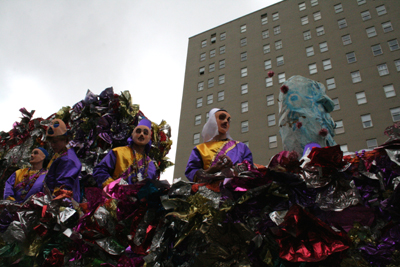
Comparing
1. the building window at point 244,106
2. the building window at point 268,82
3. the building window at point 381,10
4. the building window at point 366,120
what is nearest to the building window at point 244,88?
the building window at point 244,106

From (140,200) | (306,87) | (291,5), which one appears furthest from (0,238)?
(291,5)

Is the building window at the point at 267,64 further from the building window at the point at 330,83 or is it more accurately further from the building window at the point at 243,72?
the building window at the point at 330,83

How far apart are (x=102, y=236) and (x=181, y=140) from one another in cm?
2223

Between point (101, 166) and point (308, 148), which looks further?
point (101, 166)

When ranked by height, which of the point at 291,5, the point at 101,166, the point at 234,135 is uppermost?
the point at 291,5

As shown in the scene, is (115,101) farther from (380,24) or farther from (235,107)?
(380,24)

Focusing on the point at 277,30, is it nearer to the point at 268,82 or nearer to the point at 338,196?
the point at 268,82

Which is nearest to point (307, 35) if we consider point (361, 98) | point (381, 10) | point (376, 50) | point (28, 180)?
point (381, 10)

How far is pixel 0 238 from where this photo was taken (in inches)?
91.5

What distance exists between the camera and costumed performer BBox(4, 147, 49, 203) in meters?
3.37

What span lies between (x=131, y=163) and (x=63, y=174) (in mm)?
696

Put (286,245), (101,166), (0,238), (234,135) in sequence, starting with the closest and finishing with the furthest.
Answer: (286,245) → (0,238) → (101,166) → (234,135)

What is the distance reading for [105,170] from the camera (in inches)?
123

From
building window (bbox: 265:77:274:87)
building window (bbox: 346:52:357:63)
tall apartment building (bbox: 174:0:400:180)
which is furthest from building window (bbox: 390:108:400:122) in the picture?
building window (bbox: 265:77:274:87)
